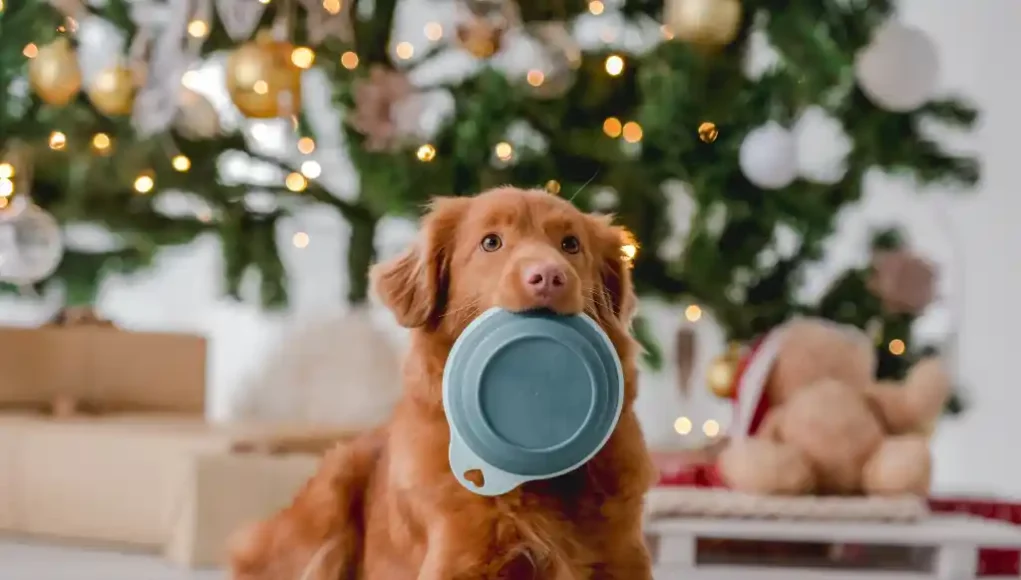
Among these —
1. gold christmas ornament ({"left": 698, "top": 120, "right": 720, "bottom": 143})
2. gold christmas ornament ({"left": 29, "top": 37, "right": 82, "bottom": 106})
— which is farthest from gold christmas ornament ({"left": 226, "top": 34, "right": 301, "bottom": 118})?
gold christmas ornament ({"left": 698, "top": 120, "right": 720, "bottom": 143})

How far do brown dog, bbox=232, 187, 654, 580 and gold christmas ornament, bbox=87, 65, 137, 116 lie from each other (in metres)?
1.00

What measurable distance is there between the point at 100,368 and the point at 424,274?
117 centimetres

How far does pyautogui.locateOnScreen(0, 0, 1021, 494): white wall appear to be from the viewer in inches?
94.8

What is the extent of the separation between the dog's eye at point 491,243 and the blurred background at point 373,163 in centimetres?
78

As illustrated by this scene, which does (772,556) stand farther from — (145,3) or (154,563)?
(145,3)

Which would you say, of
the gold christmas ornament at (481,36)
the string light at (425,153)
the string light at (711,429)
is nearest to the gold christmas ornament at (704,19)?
the gold christmas ornament at (481,36)

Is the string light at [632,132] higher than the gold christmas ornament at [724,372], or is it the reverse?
the string light at [632,132]

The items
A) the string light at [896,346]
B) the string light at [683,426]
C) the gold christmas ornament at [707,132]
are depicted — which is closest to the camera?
the gold christmas ornament at [707,132]

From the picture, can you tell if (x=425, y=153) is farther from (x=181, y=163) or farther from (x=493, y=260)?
(x=493, y=260)

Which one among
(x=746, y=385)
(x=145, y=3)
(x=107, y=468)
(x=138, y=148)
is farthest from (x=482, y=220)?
(x=145, y=3)

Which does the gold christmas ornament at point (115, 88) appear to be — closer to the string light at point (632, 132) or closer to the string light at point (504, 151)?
the string light at point (504, 151)

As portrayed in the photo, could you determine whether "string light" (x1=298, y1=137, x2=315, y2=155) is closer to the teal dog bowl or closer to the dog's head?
the dog's head

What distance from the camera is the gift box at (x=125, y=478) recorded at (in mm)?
1283

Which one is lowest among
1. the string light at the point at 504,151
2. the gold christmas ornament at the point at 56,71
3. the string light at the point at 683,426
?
the string light at the point at 683,426
